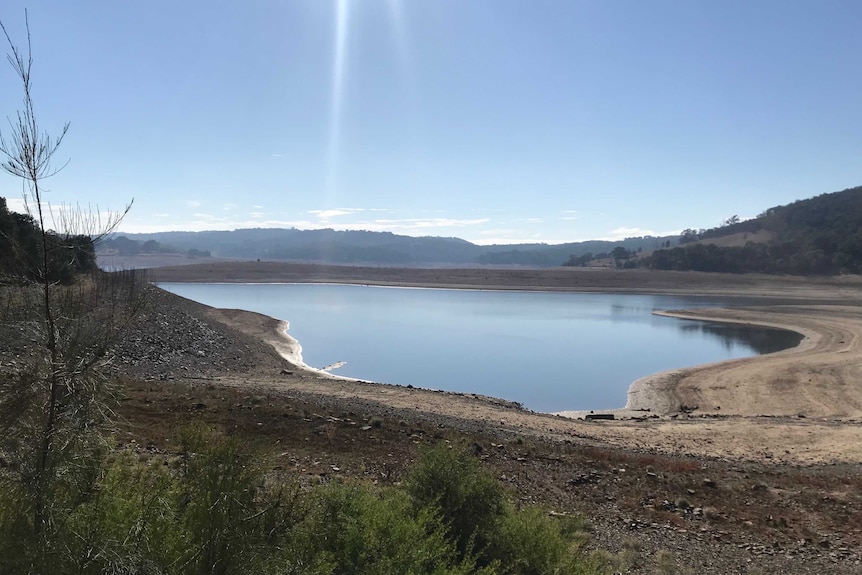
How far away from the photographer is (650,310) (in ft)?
156

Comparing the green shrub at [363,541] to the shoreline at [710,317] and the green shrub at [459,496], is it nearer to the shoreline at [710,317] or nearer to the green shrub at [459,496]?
the green shrub at [459,496]

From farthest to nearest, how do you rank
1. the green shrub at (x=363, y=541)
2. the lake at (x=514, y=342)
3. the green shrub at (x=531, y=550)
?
the lake at (x=514, y=342) < the green shrub at (x=531, y=550) < the green shrub at (x=363, y=541)

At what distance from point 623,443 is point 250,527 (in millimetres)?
9017

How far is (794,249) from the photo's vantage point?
79062 millimetres

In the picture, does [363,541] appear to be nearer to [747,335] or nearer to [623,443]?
[623,443]

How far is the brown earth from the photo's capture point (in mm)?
5469

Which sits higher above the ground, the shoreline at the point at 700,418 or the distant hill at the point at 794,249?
the distant hill at the point at 794,249

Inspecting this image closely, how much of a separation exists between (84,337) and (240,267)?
269 feet

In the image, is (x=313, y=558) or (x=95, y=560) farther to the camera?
(x=313, y=558)

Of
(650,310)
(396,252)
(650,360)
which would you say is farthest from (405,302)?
(396,252)

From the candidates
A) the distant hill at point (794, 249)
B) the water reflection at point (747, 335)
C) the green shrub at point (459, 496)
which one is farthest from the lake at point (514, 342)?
the distant hill at point (794, 249)

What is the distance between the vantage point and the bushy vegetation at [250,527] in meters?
2.04

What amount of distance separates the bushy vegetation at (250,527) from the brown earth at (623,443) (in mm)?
442

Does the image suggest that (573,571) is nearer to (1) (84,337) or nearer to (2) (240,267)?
(1) (84,337)
